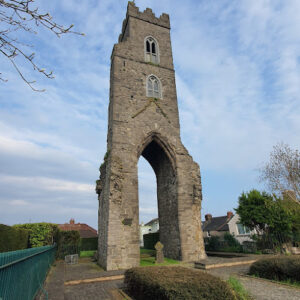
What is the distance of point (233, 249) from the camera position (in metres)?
17.4

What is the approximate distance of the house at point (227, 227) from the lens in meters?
30.0

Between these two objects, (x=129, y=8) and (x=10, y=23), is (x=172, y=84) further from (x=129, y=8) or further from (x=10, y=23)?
(x=10, y=23)

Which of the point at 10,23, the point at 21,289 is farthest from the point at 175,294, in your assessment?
the point at 10,23

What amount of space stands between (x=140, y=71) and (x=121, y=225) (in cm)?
1086

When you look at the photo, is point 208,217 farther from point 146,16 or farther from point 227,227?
point 146,16

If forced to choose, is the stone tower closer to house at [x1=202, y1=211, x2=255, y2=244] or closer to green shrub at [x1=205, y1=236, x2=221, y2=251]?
green shrub at [x1=205, y1=236, x2=221, y2=251]

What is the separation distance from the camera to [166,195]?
15.2m

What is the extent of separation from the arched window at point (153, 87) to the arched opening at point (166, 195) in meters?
3.58

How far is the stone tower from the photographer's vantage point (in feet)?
38.7

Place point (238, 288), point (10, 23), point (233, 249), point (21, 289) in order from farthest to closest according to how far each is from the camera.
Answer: point (233, 249)
point (238, 288)
point (21, 289)
point (10, 23)

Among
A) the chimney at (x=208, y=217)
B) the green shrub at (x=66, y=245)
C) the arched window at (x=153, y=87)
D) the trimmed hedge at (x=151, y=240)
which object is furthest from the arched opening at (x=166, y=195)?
Result: the chimney at (x=208, y=217)

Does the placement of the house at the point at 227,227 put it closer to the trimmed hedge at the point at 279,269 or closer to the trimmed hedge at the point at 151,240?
the trimmed hedge at the point at 151,240

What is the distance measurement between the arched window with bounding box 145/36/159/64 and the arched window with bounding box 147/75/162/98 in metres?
1.74

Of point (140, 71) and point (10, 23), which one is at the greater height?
point (140, 71)
